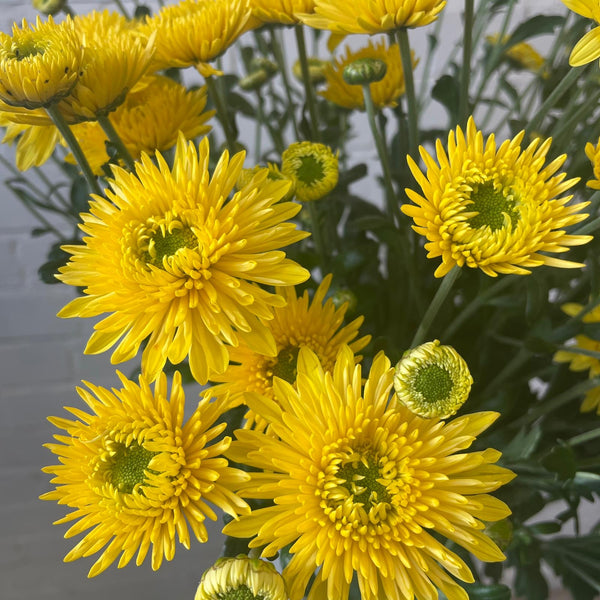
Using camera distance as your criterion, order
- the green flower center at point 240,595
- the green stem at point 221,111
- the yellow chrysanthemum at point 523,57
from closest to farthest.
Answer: the green flower center at point 240,595 → the green stem at point 221,111 → the yellow chrysanthemum at point 523,57

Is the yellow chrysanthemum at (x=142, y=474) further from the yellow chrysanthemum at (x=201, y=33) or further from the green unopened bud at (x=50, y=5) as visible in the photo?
the green unopened bud at (x=50, y=5)

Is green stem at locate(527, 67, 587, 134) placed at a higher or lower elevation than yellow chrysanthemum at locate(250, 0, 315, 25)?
lower

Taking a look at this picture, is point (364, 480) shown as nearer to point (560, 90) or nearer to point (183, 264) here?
point (183, 264)

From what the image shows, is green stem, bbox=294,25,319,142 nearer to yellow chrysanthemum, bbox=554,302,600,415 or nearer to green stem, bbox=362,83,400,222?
green stem, bbox=362,83,400,222

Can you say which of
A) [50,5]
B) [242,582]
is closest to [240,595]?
[242,582]

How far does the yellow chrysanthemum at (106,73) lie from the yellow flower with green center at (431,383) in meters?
0.21

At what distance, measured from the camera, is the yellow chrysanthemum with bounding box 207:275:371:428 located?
1.14ft

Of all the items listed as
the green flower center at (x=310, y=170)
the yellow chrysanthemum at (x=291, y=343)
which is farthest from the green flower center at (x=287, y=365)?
the green flower center at (x=310, y=170)

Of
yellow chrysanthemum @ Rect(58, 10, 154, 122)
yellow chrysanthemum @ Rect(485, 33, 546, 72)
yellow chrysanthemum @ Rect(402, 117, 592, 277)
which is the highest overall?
yellow chrysanthemum @ Rect(485, 33, 546, 72)

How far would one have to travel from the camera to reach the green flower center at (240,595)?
0.28 m

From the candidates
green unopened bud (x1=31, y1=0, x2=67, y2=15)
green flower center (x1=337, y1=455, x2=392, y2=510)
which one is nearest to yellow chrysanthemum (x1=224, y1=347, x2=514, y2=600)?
green flower center (x1=337, y1=455, x2=392, y2=510)

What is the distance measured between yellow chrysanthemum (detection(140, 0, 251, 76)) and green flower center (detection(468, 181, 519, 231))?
17 centimetres

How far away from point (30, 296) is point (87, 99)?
581mm

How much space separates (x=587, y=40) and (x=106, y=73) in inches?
9.9
